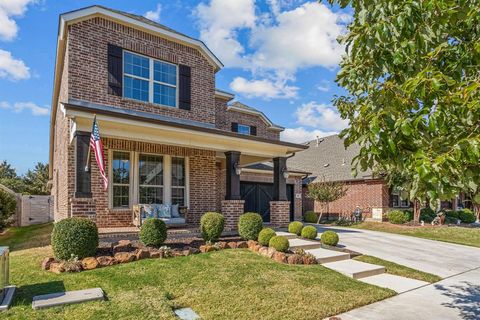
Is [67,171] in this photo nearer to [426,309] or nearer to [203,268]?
[203,268]

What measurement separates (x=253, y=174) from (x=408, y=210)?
10.2m

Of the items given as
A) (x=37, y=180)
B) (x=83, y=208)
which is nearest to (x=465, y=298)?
(x=83, y=208)

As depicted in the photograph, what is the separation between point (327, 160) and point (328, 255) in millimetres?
17070

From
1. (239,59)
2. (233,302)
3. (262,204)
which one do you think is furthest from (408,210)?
(233,302)

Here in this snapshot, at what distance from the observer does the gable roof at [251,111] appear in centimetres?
1819

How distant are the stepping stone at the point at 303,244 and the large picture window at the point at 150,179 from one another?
4.83 m

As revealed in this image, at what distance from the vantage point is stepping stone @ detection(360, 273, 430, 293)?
7107 millimetres

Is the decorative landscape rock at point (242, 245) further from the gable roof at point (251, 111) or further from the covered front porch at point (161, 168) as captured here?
the gable roof at point (251, 111)

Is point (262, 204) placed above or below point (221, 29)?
below

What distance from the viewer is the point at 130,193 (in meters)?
11.0

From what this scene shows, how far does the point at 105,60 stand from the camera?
35.2 feet

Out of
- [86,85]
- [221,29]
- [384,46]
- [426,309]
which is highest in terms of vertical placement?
[221,29]

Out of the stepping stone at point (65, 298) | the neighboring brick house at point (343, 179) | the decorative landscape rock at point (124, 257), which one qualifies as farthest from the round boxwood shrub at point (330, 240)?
the neighboring brick house at point (343, 179)

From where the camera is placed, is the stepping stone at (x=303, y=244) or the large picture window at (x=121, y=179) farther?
the large picture window at (x=121, y=179)
